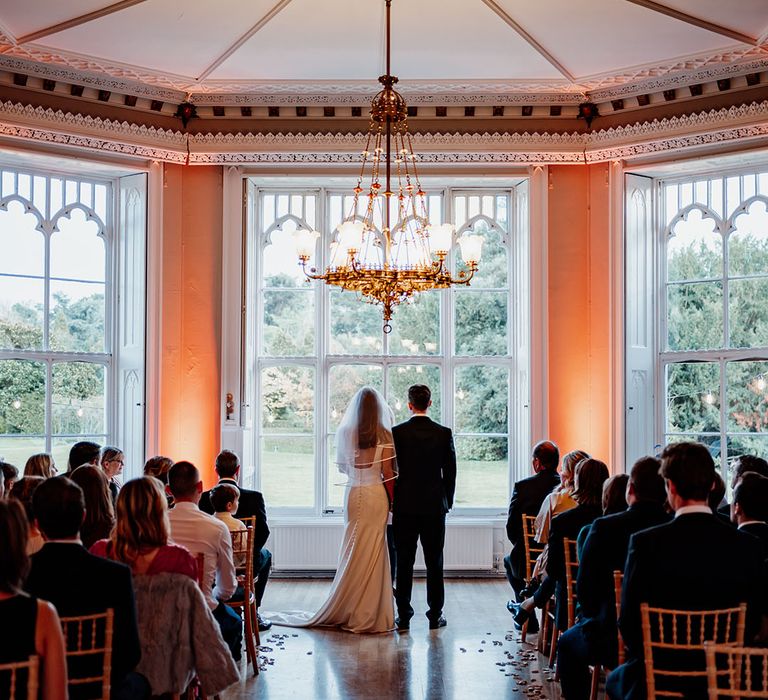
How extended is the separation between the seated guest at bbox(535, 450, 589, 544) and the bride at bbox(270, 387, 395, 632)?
1.28 metres

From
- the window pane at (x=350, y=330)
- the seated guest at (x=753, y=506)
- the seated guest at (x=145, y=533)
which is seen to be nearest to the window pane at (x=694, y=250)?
the window pane at (x=350, y=330)

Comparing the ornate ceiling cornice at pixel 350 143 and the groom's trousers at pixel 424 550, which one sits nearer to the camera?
the groom's trousers at pixel 424 550

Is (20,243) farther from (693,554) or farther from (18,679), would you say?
(693,554)

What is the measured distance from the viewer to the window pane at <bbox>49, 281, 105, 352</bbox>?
27.5 ft

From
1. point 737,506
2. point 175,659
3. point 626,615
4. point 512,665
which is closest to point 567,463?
point 512,665

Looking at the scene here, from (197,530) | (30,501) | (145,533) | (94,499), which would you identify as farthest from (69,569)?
(197,530)

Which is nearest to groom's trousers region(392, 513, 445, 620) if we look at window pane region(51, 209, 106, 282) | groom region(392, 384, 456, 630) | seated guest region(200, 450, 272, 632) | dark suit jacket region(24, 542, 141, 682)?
groom region(392, 384, 456, 630)

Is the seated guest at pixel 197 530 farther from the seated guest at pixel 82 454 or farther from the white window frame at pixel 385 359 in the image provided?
the white window frame at pixel 385 359

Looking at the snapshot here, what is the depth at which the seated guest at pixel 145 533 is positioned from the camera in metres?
3.53

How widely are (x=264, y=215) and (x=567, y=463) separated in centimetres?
439

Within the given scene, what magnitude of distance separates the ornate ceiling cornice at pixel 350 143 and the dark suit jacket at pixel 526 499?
10.4ft

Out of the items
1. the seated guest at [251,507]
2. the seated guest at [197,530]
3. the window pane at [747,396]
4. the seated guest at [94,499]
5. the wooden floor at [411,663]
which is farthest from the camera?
the window pane at [747,396]

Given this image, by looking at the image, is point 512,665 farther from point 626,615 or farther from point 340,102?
point 340,102

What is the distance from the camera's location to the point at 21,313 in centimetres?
820
